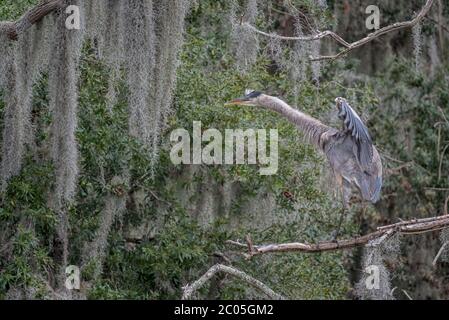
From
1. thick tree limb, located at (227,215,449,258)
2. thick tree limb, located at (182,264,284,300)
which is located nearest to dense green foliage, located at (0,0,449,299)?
thick tree limb, located at (182,264,284,300)

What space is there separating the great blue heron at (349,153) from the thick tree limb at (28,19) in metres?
1.82

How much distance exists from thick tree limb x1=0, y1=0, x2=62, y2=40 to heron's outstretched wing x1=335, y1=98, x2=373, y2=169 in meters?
2.01

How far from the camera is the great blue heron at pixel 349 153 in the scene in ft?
21.5

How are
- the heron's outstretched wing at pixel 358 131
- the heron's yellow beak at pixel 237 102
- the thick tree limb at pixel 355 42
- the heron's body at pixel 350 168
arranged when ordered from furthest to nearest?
the heron's yellow beak at pixel 237 102 < the heron's body at pixel 350 168 < the thick tree limb at pixel 355 42 < the heron's outstretched wing at pixel 358 131

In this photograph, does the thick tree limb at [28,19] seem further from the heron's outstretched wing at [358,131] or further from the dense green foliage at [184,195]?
the heron's outstretched wing at [358,131]

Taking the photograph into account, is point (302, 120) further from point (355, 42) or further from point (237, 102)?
point (355, 42)

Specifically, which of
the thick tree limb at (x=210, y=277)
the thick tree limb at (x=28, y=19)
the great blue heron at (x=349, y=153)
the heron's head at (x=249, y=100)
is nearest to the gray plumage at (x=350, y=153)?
the great blue heron at (x=349, y=153)

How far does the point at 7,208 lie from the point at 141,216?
4.06 feet

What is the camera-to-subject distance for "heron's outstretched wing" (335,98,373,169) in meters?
6.37

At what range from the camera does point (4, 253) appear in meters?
7.16

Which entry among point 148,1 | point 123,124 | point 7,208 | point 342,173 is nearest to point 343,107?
point 342,173

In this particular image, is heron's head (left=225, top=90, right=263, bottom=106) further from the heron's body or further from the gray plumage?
the heron's body

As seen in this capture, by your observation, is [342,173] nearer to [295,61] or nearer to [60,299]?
[295,61]

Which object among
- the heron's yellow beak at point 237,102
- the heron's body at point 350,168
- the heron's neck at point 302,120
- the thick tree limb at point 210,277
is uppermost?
the heron's yellow beak at point 237,102
